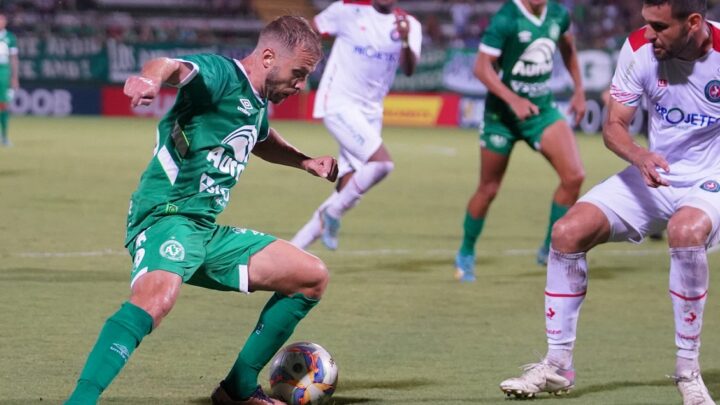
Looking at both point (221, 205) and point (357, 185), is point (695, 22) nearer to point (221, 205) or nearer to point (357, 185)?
point (221, 205)

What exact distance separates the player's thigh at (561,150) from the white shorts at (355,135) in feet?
4.44

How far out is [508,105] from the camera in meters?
9.28

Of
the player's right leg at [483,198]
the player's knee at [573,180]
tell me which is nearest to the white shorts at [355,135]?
the player's right leg at [483,198]

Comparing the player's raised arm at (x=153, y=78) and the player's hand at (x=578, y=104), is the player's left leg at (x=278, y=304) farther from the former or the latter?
the player's hand at (x=578, y=104)

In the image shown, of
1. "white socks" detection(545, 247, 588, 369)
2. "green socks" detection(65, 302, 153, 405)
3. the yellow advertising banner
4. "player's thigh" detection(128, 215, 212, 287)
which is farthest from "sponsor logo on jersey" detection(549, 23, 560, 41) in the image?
the yellow advertising banner

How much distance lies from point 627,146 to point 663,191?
0.31 m

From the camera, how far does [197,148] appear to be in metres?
5.03

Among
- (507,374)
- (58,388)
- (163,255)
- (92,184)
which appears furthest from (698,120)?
(92,184)

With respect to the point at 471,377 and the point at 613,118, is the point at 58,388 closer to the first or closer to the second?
the point at 471,377

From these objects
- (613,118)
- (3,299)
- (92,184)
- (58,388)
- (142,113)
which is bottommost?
(142,113)

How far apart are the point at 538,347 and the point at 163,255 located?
277cm

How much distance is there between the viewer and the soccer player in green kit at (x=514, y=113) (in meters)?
9.37

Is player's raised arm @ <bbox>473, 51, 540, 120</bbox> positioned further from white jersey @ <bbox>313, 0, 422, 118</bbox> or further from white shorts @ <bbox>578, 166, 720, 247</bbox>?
white shorts @ <bbox>578, 166, 720, 247</bbox>

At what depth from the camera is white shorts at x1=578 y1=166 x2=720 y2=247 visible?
5711 mm
